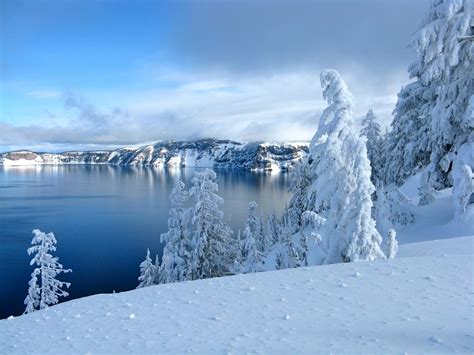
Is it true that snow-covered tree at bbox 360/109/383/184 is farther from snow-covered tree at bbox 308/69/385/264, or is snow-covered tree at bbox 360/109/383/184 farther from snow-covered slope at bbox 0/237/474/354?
snow-covered slope at bbox 0/237/474/354

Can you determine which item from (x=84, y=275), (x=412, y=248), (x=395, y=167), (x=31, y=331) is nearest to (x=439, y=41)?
(x=412, y=248)

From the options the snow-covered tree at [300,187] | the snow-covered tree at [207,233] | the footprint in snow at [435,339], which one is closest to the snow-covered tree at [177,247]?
the snow-covered tree at [207,233]

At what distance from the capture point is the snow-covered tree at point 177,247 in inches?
967

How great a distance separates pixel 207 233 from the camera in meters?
24.5

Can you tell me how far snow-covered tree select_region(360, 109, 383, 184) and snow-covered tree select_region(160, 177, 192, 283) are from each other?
1840cm

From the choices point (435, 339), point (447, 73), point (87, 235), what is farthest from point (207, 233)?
point (87, 235)

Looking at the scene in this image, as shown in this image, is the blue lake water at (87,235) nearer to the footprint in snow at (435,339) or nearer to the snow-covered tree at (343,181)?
the snow-covered tree at (343,181)

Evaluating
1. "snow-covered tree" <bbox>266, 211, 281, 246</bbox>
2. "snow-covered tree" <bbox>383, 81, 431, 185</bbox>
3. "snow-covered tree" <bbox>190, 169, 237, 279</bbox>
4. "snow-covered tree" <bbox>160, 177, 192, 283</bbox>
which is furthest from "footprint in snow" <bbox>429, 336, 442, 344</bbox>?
"snow-covered tree" <bbox>266, 211, 281, 246</bbox>

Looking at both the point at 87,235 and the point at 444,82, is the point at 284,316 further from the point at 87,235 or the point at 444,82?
the point at 87,235

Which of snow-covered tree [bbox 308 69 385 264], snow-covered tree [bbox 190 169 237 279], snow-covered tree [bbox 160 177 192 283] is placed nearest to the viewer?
snow-covered tree [bbox 308 69 385 264]

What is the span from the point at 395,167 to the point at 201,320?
22.9 metres

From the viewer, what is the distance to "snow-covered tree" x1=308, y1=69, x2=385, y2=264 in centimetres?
1292

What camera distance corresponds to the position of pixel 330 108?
13609 mm

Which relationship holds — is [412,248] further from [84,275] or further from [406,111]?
[84,275]
